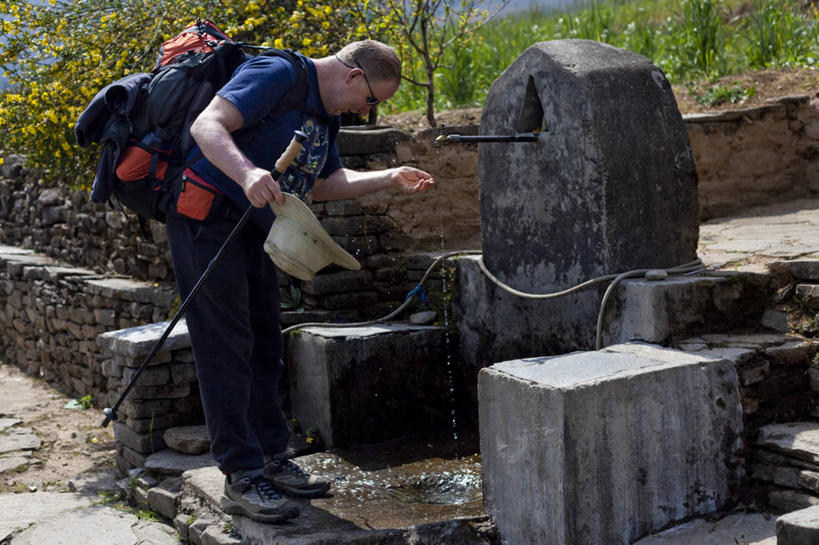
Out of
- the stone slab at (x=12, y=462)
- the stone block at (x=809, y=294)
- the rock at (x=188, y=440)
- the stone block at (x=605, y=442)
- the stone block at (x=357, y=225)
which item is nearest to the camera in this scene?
the stone block at (x=605, y=442)

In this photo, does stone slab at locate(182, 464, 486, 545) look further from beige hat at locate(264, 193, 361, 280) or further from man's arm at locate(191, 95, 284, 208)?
man's arm at locate(191, 95, 284, 208)

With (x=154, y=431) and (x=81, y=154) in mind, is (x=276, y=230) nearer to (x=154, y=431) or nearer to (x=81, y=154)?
(x=154, y=431)

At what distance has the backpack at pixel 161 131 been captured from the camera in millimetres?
3490

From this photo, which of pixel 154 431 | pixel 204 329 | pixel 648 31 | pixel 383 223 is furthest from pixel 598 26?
pixel 204 329

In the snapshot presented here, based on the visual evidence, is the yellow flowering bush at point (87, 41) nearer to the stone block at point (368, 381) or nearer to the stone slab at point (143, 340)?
the stone slab at point (143, 340)

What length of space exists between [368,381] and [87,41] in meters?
3.03

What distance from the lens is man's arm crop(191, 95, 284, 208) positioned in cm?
314

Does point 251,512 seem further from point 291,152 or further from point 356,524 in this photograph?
point 291,152

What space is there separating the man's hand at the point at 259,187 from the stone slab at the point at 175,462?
190 cm

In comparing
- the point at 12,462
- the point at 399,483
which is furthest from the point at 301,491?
the point at 12,462

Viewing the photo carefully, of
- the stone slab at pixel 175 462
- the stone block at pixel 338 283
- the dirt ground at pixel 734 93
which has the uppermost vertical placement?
the dirt ground at pixel 734 93

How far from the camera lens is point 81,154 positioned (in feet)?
20.5

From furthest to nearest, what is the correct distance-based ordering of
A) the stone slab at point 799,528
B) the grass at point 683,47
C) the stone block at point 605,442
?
the grass at point 683,47
the stone block at point 605,442
the stone slab at point 799,528

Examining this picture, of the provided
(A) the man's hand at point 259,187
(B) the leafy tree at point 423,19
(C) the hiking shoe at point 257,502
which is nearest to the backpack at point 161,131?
(A) the man's hand at point 259,187
